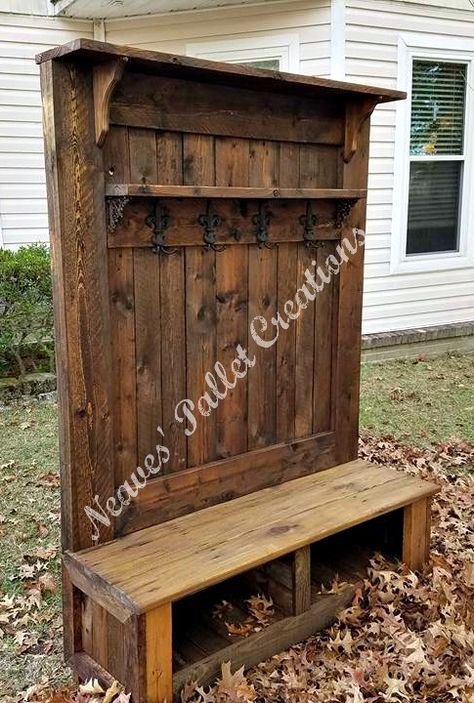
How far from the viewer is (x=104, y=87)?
227 cm

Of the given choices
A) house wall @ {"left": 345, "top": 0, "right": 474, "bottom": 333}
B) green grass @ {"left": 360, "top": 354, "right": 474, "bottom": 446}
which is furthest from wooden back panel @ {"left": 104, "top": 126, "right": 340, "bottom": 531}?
house wall @ {"left": 345, "top": 0, "right": 474, "bottom": 333}

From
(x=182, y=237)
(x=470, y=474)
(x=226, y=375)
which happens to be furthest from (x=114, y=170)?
(x=470, y=474)

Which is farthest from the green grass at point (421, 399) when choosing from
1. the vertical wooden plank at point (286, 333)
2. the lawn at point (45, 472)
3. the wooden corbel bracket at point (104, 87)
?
the wooden corbel bracket at point (104, 87)

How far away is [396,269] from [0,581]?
531 cm

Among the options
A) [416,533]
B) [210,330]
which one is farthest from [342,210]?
[416,533]

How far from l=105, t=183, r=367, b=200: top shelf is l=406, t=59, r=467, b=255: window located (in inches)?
178

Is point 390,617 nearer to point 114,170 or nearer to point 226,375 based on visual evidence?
point 226,375

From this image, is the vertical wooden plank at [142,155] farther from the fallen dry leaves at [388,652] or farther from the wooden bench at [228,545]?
the fallen dry leaves at [388,652]

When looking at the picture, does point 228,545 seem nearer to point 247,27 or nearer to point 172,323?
point 172,323

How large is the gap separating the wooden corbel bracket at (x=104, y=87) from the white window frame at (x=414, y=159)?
5.33 meters

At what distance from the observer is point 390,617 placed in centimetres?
285

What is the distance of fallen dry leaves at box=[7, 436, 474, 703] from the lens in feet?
8.04

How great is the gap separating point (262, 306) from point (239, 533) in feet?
3.16

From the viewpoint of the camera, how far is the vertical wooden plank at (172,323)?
2.60m
